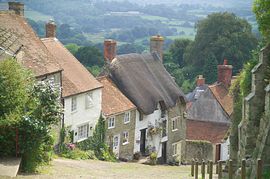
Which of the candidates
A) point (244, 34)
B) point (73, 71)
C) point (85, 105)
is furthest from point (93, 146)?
point (244, 34)

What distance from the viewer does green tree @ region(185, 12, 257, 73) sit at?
8138 centimetres

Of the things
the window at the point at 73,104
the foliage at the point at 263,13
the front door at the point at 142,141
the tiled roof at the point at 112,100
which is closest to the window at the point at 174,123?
the front door at the point at 142,141

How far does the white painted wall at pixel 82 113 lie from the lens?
34.5 meters

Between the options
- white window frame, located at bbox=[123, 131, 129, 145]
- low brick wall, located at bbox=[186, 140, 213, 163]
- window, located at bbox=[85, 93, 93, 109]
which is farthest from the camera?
low brick wall, located at bbox=[186, 140, 213, 163]

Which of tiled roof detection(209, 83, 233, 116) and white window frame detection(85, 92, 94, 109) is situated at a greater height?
tiled roof detection(209, 83, 233, 116)

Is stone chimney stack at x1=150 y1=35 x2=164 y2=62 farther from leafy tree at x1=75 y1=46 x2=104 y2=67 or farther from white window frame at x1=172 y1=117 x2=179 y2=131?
leafy tree at x1=75 y1=46 x2=104 y2=67

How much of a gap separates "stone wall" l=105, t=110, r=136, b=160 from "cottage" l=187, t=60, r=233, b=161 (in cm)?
891

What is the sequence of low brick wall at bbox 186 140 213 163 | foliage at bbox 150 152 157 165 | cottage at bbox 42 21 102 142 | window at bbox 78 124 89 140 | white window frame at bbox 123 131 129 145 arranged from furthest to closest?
low brick wall at bbox 186 140 213 163 < foliage at bbox 150 152 157 165 < white window frame at bbox 123 131 129 145 < window at bbox 78 124 89 140 < cottage at bbox 42 21 102 142

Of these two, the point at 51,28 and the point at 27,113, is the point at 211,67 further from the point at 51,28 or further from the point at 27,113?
the point at 27,113

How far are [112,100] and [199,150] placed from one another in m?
11.9

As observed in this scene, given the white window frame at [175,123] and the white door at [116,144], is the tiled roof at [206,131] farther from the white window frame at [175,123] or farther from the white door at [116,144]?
the white door at [116,144]

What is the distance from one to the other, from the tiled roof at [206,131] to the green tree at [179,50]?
142 ft

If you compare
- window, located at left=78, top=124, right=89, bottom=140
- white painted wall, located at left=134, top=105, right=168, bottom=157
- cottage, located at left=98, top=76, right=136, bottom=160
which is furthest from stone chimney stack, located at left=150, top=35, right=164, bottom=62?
window, located at left=78, top=124, right=89, bottom=140

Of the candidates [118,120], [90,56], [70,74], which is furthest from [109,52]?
[90,56]
